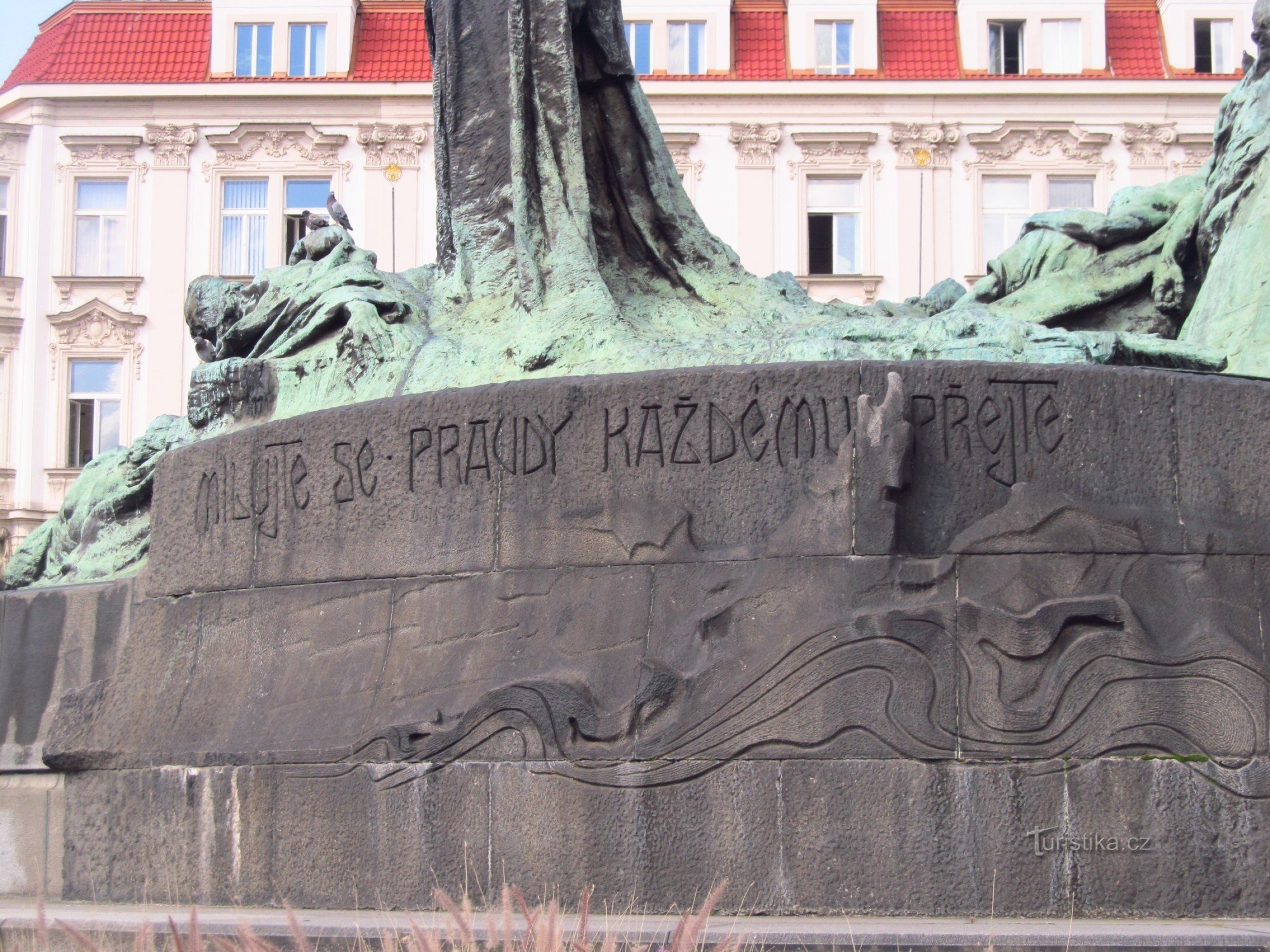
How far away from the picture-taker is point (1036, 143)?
32.0 m

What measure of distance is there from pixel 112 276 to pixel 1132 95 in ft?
60.2

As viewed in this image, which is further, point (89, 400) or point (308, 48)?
point (308, 48)

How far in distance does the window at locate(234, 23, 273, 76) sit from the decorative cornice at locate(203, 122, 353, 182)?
1.74m

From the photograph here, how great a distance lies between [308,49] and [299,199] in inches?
129

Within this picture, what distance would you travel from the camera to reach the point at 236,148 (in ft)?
108

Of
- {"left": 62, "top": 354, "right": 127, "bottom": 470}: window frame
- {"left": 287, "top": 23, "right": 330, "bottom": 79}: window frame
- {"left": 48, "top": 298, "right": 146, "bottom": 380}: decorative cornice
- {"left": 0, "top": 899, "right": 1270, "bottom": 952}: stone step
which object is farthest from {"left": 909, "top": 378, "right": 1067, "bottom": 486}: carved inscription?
{"left": 287, "top": 23, "right": 330, "bottom": 79}: window frame

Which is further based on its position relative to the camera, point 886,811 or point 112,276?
point 112,276

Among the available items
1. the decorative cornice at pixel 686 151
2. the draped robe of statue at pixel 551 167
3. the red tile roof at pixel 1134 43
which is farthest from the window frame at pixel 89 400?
the draped robe of statue at pixel 551 167

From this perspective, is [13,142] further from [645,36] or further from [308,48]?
[645,36]

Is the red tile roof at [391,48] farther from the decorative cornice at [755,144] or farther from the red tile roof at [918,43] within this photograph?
the red tile roof at [918,43]

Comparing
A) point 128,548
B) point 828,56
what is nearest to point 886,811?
point 128,548

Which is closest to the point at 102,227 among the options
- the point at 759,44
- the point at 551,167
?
the point at 759,44

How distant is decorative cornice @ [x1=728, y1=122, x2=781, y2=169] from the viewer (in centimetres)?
3206

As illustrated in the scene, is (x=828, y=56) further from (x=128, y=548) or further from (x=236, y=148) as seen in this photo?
(x=128, y=548)
